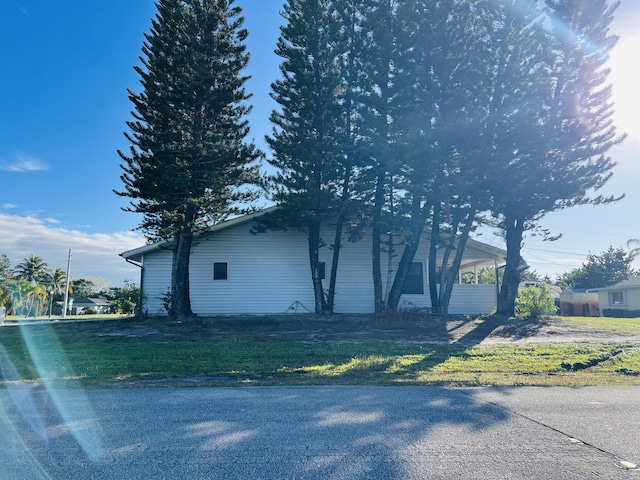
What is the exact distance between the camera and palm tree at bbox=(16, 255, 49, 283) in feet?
204

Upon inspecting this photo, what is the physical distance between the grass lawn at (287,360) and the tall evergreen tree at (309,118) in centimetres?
483

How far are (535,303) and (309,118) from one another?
11.2m

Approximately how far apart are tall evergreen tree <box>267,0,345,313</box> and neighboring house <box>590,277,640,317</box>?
26552 mm

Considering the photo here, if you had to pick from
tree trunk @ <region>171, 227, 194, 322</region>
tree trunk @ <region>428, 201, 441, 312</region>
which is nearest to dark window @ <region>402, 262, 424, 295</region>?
tree trunk @ <region>428, 201, 441, 312</region>

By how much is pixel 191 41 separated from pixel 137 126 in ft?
11.8

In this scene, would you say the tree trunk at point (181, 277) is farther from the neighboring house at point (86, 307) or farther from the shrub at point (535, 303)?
the neighboring house at point (86, 307)

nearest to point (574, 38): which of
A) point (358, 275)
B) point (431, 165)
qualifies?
point (431, 165)

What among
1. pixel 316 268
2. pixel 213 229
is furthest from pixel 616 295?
pixel 213 229

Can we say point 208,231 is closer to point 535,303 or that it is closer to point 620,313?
point 535,303

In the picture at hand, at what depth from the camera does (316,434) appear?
468 cm

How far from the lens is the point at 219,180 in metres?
16.7

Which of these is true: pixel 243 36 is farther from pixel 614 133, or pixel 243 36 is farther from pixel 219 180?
pixel 614 133

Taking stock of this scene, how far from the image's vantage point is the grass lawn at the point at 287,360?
8055 millimetres

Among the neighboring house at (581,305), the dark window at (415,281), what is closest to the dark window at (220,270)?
the dark window at (415,281)
